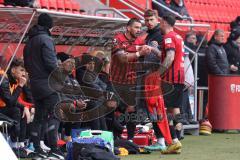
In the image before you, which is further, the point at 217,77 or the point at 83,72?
the point at 217,77

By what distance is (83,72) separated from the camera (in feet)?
49.4

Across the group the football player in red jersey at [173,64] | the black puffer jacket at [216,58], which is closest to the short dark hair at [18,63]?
the football player in red jersey at [173,64]

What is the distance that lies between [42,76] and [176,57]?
2406mm

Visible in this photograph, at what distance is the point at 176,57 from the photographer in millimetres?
14773

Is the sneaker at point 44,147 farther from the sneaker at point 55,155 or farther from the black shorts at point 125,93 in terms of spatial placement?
the black shorts at point 125,93

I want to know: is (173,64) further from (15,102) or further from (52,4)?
(52,4)

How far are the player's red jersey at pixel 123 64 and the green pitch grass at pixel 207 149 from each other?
146cm

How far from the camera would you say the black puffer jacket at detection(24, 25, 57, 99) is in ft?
43.6

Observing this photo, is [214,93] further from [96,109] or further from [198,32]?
[96,109]

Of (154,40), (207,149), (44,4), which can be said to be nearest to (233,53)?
(44,4)

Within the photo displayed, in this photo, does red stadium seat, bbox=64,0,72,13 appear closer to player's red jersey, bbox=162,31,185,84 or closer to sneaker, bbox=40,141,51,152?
player's red jersey, bbox=162,31,185,84

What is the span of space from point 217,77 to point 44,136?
6.17m

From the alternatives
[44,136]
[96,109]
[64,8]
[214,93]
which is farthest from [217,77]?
[44,136]

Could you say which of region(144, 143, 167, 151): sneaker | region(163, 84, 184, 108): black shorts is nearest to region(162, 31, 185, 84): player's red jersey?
region(163, 84, 184, 108): black shorts
